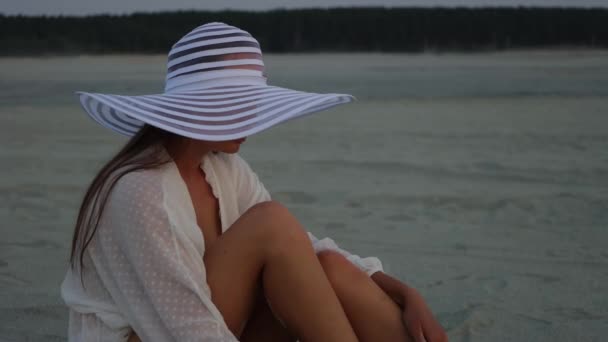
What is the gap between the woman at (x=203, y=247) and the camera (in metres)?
1.78

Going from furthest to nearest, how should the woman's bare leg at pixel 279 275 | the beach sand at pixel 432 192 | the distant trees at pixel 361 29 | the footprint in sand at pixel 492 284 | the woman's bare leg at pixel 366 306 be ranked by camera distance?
the distant trees at pixel 361 29 < the footprint in sand at pixel 492 284 < the beach sand at pixel 432 192 < the woman's bare leg at pixel 366 306 < the woman's bare leg at pixel 279 275

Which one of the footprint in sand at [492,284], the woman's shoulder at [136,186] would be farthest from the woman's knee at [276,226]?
the footprint in sand at [492,284]

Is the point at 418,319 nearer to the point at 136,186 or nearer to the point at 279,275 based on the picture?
the point at 279,275

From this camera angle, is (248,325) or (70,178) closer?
(248,325)

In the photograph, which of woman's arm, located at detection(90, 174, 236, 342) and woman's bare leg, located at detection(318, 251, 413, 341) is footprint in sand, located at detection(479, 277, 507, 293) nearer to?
woman's bare leg, located at detection(318, 251, 413, 341)

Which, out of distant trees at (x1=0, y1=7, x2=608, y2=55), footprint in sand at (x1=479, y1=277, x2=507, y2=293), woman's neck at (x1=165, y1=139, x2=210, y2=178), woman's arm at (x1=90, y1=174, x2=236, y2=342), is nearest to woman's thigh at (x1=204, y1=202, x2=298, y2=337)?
woman's arm at (x1=90, y1=174, x2=236, y2=342)

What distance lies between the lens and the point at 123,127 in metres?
2.19

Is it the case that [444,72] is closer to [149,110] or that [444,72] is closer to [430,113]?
[430,113]

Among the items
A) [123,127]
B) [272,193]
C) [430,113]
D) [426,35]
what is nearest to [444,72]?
[426,35]

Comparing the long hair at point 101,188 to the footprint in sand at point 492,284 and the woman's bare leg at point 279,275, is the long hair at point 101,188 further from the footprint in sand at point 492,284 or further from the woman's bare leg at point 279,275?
the footprint in sand at point 492,284

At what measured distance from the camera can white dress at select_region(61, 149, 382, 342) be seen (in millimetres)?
1764

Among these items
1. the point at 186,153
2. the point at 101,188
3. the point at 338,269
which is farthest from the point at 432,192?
the point at 101,188

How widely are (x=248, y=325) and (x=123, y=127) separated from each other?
1.99ft

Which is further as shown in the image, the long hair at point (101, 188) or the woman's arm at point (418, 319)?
→ the woman's arm at point (418, 319)
